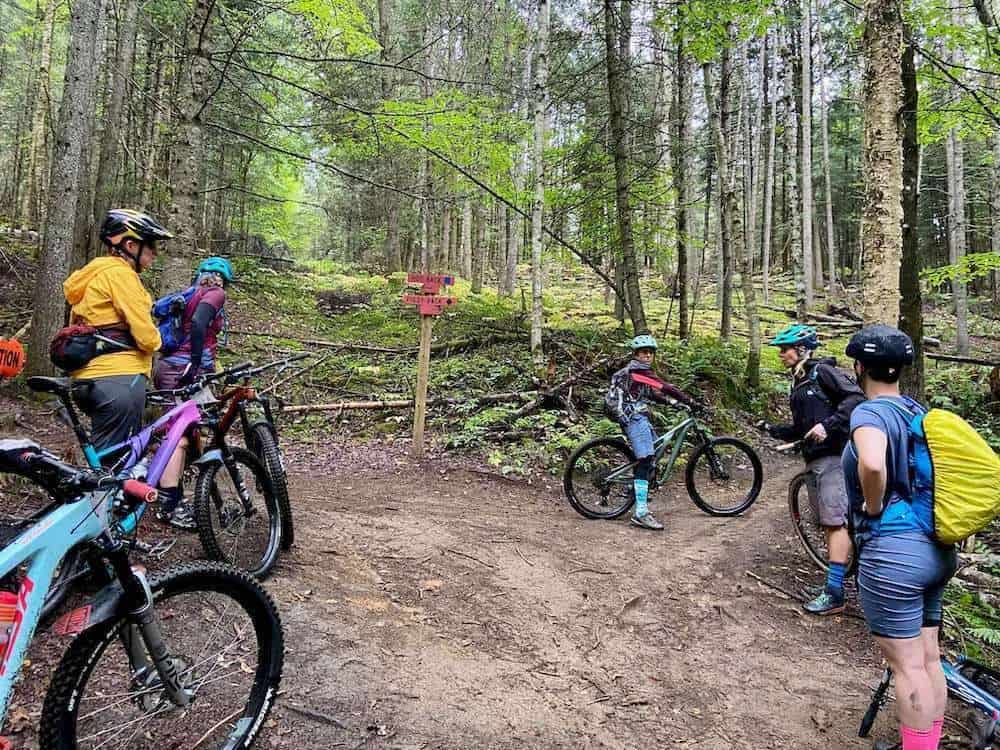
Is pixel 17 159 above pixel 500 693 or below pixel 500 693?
above

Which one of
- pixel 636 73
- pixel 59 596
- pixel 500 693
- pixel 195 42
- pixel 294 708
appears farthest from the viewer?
pixel 636 73

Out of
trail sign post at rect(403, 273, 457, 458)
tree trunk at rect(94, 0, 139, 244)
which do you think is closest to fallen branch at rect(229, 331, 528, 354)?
tree trunk at rect(94, 0, 139, 244)

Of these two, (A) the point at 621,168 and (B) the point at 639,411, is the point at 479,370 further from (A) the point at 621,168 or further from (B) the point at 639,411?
(B) the point at 639,411

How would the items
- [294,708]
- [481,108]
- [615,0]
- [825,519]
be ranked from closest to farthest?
[294,708]
[825,519]
[481,108]
[615,0]

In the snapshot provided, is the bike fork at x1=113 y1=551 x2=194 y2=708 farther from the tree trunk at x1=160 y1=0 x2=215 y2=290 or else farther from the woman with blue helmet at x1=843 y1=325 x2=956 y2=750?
the tree trunk at x1=160 y1=0 x2=215 y2=290

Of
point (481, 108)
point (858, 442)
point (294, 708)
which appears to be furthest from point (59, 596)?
point (481, 108)

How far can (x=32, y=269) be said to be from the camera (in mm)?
12531

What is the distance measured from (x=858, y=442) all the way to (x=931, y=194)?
3453 centimetres

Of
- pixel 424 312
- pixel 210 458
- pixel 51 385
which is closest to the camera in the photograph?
pixel 51 385

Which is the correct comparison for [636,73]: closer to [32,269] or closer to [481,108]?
[481,108]

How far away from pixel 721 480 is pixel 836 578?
2.51 m

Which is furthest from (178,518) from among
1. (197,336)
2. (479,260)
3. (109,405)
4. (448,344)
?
(479,260)

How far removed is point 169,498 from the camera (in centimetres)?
413

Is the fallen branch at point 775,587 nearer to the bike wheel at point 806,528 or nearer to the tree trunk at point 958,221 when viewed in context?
the bike wheel at point 806,528
